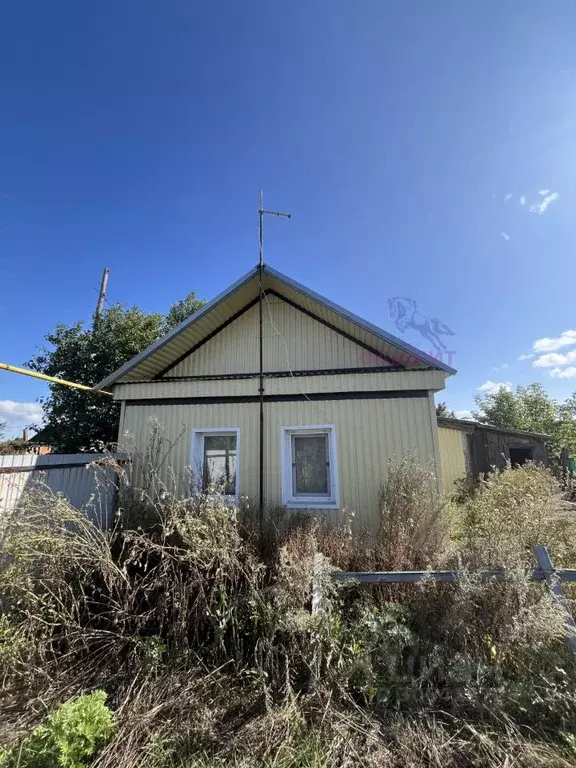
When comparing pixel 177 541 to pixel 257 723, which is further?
pixel 177 541

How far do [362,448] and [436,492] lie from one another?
1.36 metres

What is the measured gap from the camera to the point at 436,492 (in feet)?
15.6

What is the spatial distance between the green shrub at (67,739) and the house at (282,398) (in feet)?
10.6

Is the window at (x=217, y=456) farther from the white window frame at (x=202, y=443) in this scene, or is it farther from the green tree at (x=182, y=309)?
the green tree at (x=182, y=309)

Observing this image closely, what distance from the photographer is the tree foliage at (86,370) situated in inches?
419

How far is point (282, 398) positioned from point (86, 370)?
8194 mm

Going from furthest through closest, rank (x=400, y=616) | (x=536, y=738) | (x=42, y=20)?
(x=42, y=20), (x=400, y=616), (x=536, y=738)

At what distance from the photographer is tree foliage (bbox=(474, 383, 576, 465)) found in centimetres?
1927

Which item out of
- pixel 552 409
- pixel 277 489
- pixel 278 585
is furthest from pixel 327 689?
pixel 552 409

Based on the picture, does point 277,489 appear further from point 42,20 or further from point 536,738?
point 42,20

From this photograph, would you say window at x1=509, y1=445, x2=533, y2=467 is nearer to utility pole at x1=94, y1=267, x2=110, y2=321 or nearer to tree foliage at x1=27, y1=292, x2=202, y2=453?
tree foliage at x1=27, y1=292, x2=202, y2=453

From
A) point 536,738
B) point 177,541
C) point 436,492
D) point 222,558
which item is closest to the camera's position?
point 536,738

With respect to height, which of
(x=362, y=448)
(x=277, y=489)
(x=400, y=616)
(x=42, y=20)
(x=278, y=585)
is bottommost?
(x=400, y=616)

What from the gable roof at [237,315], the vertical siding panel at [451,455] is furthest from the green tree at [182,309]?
the vertical siding panel at [451,455]
